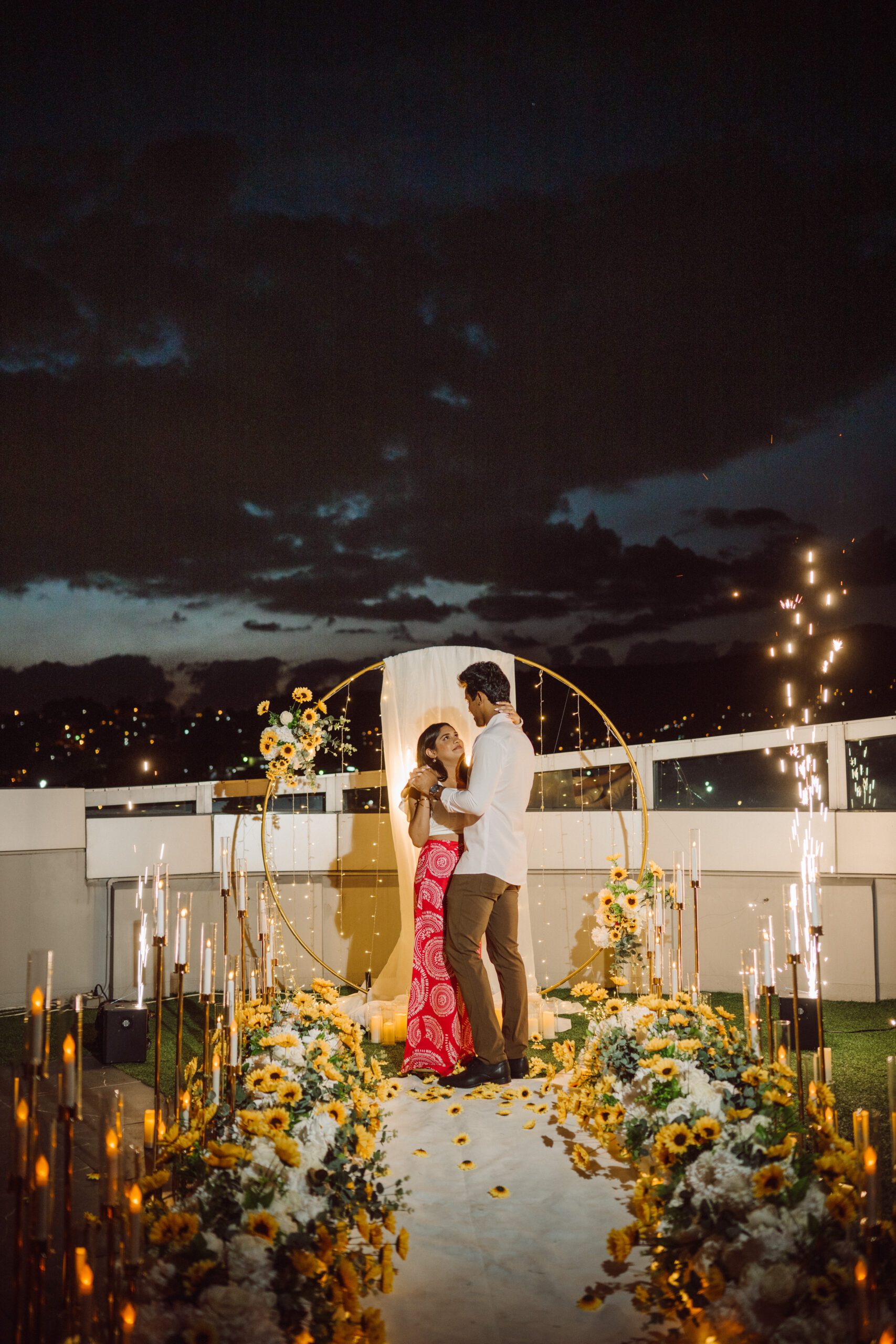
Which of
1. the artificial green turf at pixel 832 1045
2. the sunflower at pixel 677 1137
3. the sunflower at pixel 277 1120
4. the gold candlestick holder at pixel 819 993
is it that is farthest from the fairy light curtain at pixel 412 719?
the sunflower at pixel 277 1120

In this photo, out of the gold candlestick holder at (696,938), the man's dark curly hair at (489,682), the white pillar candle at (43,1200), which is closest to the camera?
the white pillar candle at (43,1200)

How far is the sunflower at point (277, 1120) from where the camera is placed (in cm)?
243

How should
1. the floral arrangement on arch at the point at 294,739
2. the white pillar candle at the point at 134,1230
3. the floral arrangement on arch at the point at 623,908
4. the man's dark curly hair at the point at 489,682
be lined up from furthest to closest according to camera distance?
1. the floral arrangement on arch at the point at 294,739
2. the floral arrangement on arch at the point at 623,908
3. the man's dark curly hair at the point at 489,682
4. the white pillar candle at the point at 134,1230

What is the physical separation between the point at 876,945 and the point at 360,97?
7.81 meters

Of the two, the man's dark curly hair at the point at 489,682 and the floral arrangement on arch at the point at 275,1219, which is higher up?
the man's dark curly hair at the point at 489,682

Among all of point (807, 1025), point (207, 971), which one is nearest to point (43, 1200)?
point (207, 971)

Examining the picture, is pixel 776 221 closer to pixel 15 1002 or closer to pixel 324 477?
pixel 324 477

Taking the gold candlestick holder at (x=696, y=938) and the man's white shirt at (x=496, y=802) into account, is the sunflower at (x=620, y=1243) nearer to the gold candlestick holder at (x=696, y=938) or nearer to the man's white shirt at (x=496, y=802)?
the gold candlestick holder at (x=696, y=938)

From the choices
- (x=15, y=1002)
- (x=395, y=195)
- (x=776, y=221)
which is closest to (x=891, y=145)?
(x=776, y=221)

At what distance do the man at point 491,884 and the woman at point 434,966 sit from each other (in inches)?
6.6

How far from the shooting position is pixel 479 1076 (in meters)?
4.23

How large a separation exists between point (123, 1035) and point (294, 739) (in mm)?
1802

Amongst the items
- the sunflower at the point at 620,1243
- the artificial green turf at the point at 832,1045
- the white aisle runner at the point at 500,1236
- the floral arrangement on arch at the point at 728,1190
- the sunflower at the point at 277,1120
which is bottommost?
the artificial green turf at the point at 832,1045

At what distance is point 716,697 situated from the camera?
11.8 meters
